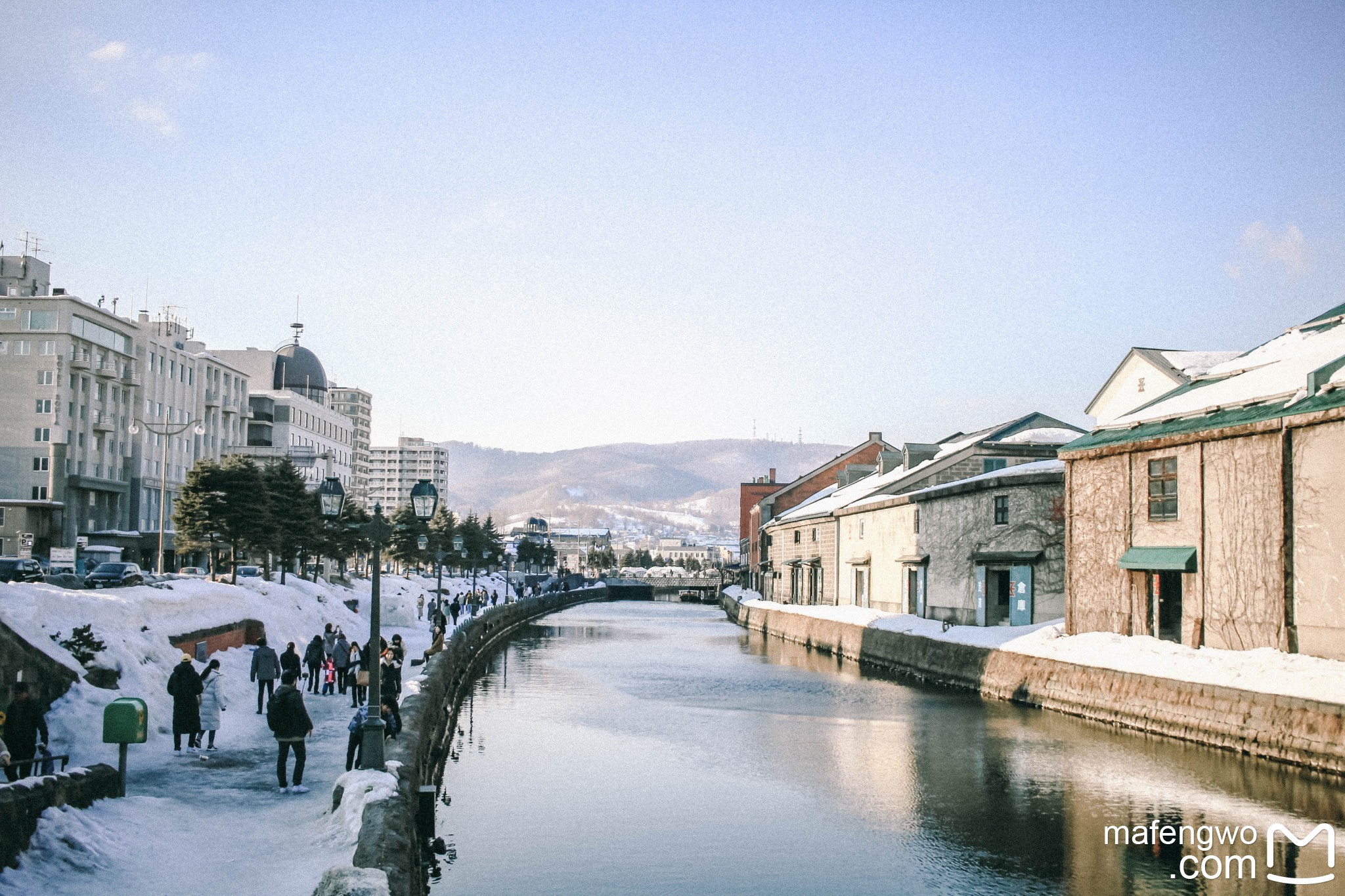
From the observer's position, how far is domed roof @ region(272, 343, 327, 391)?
159 metres

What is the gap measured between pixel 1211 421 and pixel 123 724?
1065 inches

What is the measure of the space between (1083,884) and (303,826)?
35.2 ft

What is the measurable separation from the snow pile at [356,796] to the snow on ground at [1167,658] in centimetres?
1857

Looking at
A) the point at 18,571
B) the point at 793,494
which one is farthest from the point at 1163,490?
the point at 793,494

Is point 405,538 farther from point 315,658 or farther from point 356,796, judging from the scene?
point 356,796

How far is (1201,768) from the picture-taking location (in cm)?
2283

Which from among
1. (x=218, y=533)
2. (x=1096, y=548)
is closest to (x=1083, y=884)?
(x=1096, y=548)

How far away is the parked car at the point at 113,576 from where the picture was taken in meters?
38.7

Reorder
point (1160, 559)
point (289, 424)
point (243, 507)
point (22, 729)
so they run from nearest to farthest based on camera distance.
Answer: point (22, 729) → point (1160, 559) → point (243, 507) → point (289, 424)

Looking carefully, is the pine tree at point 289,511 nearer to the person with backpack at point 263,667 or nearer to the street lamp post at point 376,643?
the person with backpack at point 263,667

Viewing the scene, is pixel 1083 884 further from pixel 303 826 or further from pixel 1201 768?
pixel 303 826

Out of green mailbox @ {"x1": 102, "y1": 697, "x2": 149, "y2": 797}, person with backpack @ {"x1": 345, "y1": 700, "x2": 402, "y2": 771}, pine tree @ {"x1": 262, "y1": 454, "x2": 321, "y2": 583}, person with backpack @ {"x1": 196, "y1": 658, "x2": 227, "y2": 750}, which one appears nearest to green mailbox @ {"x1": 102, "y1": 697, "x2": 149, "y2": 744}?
green mailbox @ {"x1": 102, "y1": 697, "x2": 149, "y2": 797}

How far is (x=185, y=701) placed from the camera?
1978 centimetres

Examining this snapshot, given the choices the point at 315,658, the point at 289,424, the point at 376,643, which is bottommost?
the point at 315,658
